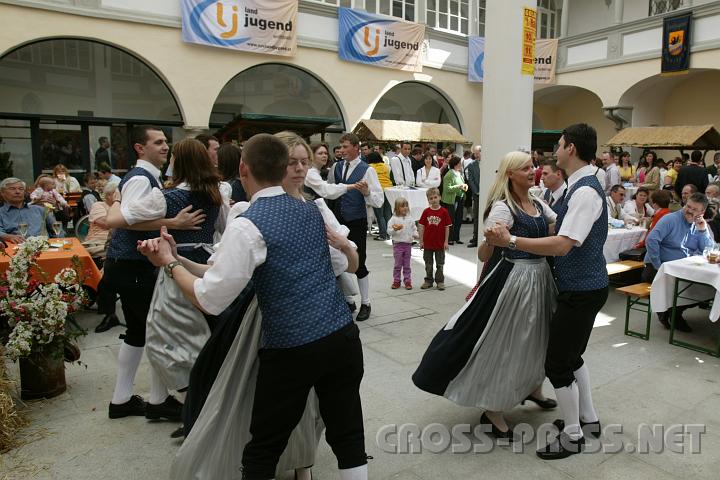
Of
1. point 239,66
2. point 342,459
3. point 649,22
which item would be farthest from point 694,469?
point 649,22

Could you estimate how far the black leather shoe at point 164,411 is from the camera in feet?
10.7

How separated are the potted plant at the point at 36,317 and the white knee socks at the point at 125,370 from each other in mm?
488

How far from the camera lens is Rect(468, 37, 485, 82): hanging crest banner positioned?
17094mm

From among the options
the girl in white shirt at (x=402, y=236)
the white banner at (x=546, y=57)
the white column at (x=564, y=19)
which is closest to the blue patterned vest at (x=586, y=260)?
the girl in white shirt at (x=402, y=236)

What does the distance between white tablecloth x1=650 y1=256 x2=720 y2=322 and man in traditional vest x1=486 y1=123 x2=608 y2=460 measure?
85.8 inches

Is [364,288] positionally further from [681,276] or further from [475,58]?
[475,58]

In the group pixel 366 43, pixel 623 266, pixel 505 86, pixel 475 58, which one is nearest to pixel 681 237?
pixel 623 266

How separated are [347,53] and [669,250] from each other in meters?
11.0

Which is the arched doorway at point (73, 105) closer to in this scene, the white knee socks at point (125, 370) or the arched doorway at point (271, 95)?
the arched doorway at point (271, 95)

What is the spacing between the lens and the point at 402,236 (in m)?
6.48

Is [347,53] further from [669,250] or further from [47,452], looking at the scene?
[47,452]

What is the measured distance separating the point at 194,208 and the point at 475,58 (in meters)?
15.7

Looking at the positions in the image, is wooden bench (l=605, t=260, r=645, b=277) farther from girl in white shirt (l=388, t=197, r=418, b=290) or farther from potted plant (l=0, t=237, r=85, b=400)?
potted plant (l=0, t=237, r=85, b=400)

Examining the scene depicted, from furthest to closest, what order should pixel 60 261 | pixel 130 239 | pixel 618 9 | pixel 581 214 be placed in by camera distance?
pixel 618 9 → pixel 60 261 → pixel 130 239 → pixel 581 214
